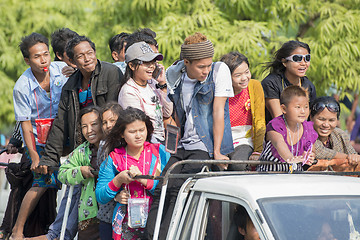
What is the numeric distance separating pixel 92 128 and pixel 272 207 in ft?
7.37

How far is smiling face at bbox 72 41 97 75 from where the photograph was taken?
5.75 metres

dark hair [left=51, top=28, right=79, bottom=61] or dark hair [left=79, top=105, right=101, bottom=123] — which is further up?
dark hair [left=51, top=28, right=79, bottom=61]

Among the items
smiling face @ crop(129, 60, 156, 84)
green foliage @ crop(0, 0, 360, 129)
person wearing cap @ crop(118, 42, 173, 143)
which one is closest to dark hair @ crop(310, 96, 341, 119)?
person wearing cap @ crop(118, 42, 173, 143)

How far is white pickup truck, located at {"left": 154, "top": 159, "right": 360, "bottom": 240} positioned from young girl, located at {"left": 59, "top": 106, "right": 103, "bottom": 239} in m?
1.21

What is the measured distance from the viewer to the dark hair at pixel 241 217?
347 cm

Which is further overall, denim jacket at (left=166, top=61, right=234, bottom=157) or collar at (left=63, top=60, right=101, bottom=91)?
collar at (left=63, top=60, right=101, bottom=91)

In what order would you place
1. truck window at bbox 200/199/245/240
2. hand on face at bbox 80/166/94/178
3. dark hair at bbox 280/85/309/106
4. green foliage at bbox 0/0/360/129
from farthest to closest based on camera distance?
green foliage at bbox 0/0/360/129, dark hair at bbox 280/85/309/106, hand on face at bbox 80/166/94/178, truck window at bbox 200/199/245/240

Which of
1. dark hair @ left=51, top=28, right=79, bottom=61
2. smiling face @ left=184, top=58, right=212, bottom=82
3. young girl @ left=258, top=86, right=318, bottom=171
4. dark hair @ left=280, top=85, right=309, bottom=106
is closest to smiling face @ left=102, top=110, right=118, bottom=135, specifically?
smiling face @ left=184, top=58, right=212, bottom=82

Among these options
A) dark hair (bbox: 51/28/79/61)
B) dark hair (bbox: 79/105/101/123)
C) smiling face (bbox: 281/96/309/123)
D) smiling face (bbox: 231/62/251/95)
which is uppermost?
dark hair (bbox: 51/28/79/61)

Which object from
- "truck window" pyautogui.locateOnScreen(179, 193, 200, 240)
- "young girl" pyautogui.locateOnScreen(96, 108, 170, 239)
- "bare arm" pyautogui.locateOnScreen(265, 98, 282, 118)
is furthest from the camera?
"bare arm" pyautogui.locateOnScreen(265, 98, 282, 118)

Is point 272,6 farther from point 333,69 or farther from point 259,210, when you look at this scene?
point 259,210

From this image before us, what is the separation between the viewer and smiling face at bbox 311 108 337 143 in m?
5.43

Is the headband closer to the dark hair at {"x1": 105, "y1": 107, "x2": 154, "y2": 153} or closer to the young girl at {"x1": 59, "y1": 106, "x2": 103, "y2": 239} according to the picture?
the dark hair at {"x1": 105, "y1": 107, "x2": 154, "y2": 153}

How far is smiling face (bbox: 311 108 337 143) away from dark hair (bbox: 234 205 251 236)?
2.17 m
